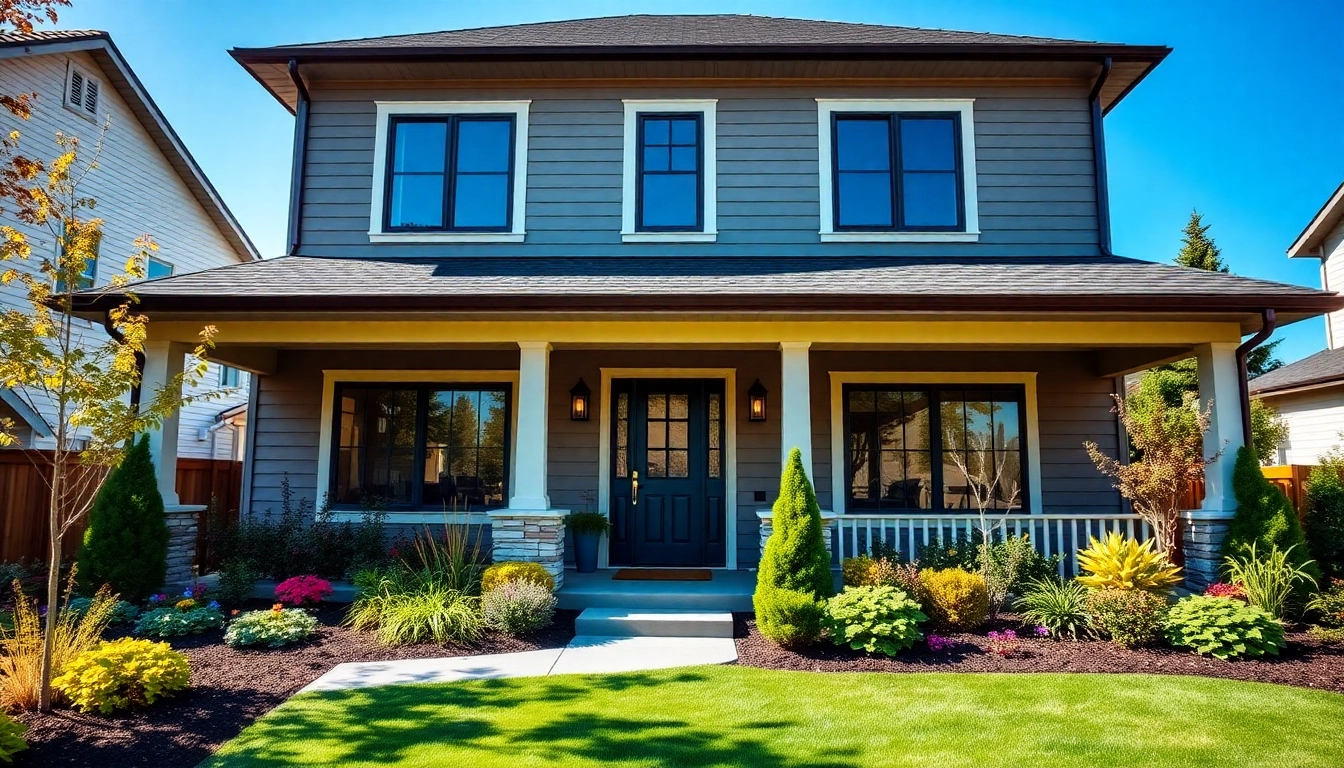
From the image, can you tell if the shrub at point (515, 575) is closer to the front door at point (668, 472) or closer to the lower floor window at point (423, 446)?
the front door at point (668, 472)

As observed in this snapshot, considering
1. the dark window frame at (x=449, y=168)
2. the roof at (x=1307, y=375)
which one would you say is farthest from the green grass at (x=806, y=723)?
the roof at (x=1307, y=375)

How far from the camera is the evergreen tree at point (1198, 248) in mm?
15375

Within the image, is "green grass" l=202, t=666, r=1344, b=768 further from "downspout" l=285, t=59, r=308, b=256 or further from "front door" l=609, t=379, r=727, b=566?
"downspout" l=285, t=59, r=308, b=256

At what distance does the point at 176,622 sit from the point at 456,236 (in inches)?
184

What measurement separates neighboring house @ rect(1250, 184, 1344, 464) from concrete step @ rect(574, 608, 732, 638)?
1251 cm

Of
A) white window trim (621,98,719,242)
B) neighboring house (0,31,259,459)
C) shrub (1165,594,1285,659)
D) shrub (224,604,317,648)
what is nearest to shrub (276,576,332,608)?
shrub (224,604,317,648)

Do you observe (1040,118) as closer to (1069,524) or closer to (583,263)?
(1069,524)

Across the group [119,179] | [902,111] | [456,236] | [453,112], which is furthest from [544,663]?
[119,179]

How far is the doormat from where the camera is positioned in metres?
7.50

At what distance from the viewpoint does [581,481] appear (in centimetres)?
844

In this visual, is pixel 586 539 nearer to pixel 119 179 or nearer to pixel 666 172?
pixel 666 172

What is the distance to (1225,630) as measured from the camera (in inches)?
213

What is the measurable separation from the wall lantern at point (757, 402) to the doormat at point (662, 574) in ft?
5.84

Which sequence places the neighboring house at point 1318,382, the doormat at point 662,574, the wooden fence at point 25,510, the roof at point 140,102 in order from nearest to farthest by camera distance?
the doormat at point 662,574
the wooden fence at point 25,510
the roof at point 140,102
the neighboring house at point 1318,382
